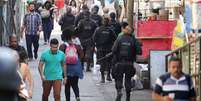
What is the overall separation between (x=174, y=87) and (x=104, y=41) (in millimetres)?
8990

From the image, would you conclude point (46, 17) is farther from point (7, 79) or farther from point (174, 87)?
point (7, 79)

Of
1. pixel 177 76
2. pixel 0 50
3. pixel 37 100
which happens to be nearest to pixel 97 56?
pixel 37 100

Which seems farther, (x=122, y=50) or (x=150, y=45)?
(x=150, y=45)

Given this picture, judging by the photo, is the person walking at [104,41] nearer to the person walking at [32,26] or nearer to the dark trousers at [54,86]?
the person walking at [32,26]

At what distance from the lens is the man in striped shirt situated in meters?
7.24

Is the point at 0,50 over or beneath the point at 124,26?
over

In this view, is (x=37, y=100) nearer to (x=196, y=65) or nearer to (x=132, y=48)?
(x=132, y=48)

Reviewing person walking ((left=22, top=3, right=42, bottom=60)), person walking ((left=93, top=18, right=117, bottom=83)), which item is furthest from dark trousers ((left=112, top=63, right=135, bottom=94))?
person walking ((left=22, top=3, right=42, bottom=60))

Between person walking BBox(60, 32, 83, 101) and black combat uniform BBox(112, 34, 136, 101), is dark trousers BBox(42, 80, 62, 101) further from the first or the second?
black combat uniform BBox(112, 34, 136, 101)

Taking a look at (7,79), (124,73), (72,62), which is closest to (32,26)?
(124,73)

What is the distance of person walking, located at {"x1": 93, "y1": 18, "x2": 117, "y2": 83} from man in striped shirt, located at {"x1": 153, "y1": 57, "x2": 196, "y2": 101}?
882 centimetres

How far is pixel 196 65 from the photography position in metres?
9.45

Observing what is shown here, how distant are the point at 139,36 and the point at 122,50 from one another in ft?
12.3

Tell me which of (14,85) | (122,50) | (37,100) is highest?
(14,85)
